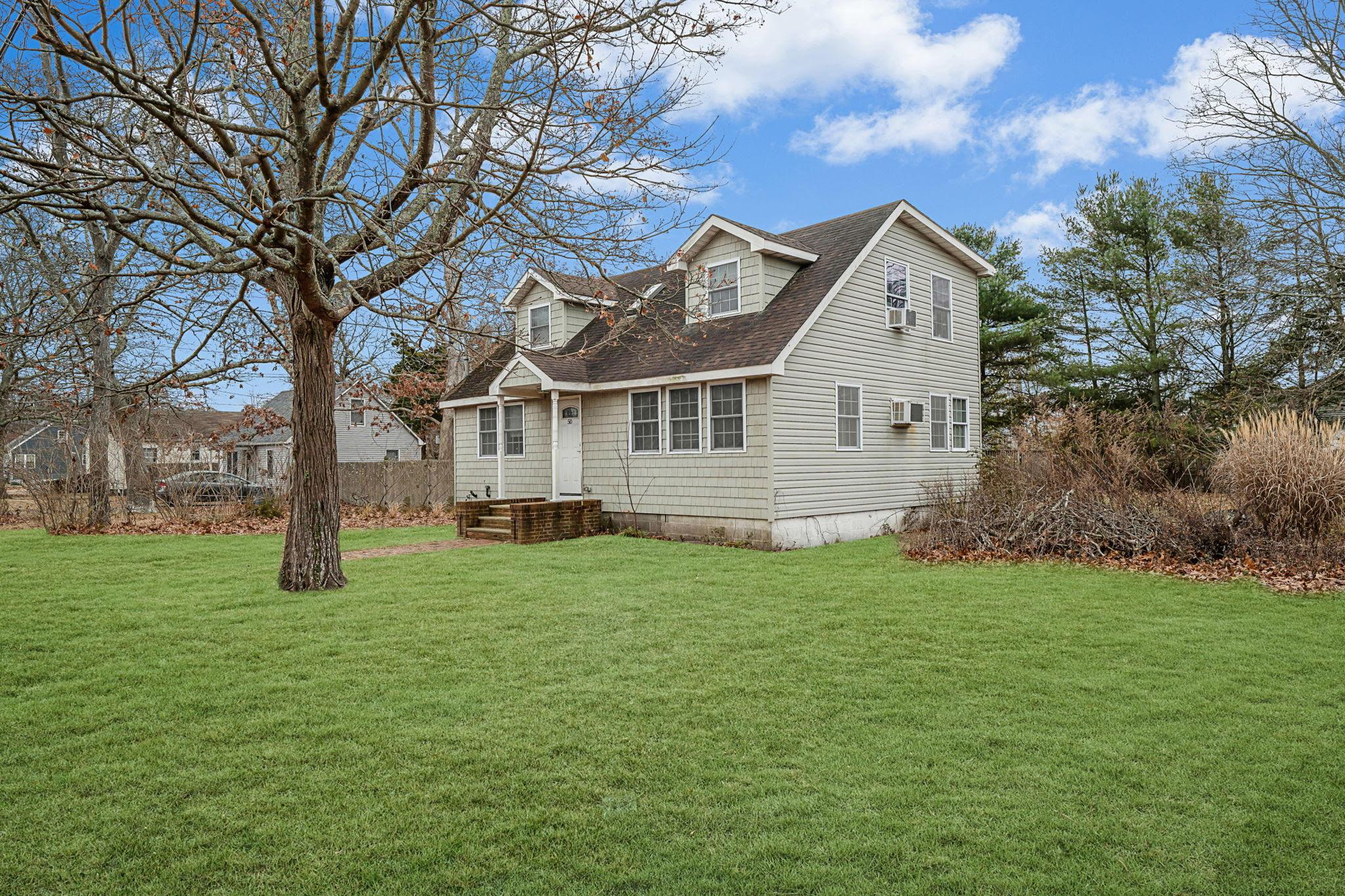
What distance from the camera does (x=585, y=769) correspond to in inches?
162

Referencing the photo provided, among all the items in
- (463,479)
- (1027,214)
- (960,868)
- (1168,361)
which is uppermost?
(1027,214)

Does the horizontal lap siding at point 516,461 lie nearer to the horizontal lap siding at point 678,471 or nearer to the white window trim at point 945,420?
the horizontal lap siding at point 678,471

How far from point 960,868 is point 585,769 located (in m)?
1.89

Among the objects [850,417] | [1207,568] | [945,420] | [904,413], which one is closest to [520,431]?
[850,417]

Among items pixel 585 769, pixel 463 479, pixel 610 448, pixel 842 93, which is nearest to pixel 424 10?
pixel 585 769

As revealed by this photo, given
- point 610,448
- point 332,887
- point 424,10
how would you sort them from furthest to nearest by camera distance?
point 610,448 < point 424,10 < point 332,887

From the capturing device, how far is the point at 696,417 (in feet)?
49.3

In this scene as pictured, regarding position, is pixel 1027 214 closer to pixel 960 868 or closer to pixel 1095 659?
pixel 1095 659

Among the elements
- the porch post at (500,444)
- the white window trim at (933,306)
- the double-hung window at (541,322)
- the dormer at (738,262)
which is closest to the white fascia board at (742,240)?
the dormer at (738,262)

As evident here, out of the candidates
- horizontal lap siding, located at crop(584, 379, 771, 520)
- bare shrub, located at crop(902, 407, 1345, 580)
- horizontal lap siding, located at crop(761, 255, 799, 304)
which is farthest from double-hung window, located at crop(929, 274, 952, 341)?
horizontal lap siding, located at crop(584, 379, 771, 520)

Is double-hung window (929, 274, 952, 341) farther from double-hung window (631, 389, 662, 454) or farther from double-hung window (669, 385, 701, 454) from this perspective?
double-hung window (631, 389, 662, 454)

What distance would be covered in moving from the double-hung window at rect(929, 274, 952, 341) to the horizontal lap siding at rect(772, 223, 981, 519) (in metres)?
0.18

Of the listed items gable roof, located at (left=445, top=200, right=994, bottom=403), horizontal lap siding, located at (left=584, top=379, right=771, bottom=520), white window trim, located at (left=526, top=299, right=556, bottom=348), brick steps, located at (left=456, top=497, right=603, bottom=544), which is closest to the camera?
horizontal lap siding, located at (left=584, top=379, right=771, bottom=520)

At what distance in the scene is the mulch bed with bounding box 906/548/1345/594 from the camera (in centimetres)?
940
